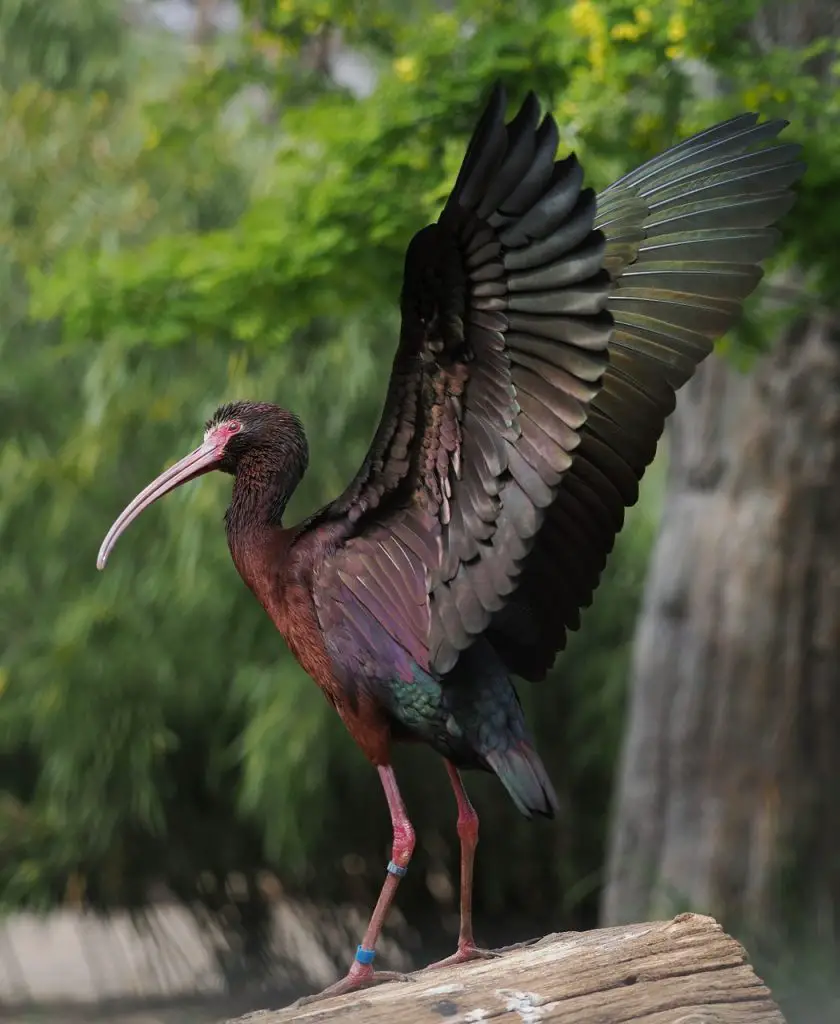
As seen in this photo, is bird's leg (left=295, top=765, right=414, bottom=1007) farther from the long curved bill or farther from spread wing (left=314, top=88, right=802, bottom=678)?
the long curved bill

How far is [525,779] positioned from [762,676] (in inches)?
137

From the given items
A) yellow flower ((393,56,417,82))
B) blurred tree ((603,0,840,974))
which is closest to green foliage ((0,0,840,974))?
yellow flower ((393,56,417,82))

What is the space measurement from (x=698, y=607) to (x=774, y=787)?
749 mm

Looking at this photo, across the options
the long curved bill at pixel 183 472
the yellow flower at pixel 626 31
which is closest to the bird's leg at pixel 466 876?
the long curved bill at pixel 183 472

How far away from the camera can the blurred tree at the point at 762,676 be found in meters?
6.09

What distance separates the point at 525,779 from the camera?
2.85m

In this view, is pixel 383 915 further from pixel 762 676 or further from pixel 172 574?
pixel 172 574

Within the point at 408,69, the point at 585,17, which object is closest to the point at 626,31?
the point at 585,17

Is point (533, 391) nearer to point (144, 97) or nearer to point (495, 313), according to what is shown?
point (495, 313)

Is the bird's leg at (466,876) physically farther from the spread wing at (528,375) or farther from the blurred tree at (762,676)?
the blurred tree at (762,676)

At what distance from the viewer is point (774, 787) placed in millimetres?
6102

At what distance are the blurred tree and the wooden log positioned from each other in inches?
129

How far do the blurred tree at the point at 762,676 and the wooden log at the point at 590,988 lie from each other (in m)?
3.29

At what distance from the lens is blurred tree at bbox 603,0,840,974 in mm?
6086
